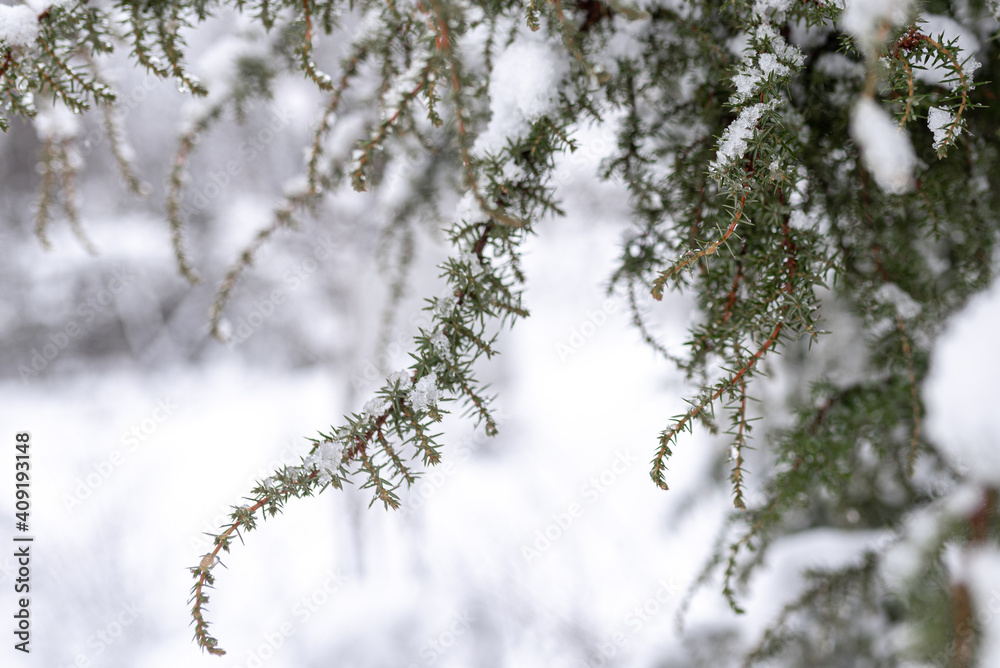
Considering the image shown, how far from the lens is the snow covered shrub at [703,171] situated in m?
0.37

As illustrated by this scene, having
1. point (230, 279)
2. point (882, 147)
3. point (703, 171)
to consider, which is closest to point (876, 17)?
point (882, 147)

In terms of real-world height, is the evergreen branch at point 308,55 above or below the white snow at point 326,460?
above

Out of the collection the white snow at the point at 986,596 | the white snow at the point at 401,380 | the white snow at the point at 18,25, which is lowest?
the white snow at the point at 986,596

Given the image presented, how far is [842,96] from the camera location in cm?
53

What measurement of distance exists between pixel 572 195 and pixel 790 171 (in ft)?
4.76

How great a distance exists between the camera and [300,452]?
2.09 metres

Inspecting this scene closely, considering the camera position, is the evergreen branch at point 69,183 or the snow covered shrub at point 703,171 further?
the evergreen branch at point 69,183

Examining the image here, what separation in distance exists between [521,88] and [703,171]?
18 cm

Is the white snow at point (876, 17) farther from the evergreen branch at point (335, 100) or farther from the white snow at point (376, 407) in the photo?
the evergreen branch at point (335, 100)

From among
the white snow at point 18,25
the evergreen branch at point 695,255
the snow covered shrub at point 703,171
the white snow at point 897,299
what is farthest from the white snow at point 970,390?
the white snow at point 18,25

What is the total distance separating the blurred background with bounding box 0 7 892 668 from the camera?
2.12 metres

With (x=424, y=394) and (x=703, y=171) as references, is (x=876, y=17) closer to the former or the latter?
(x=703, y=171)

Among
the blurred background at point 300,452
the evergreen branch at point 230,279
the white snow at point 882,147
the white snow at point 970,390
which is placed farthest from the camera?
the blurred background at point 300,452

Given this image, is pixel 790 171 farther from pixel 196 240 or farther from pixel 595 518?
pixel 196 240
